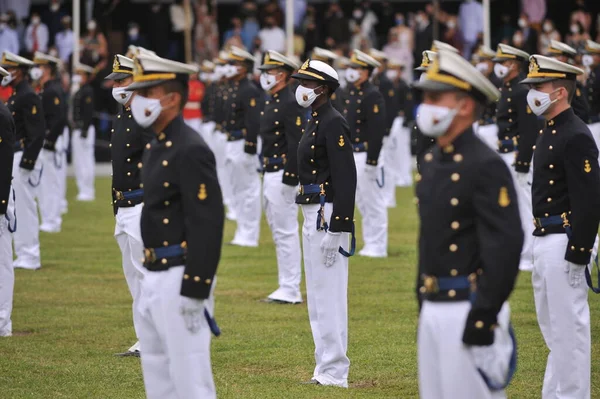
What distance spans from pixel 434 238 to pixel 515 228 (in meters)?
0.43

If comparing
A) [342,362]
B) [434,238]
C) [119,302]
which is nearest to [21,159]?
[119,302]

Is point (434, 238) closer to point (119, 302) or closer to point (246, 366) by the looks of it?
point (246, 366)

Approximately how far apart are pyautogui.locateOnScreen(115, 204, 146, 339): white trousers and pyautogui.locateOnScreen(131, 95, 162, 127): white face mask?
122 inches

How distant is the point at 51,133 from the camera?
17938mm

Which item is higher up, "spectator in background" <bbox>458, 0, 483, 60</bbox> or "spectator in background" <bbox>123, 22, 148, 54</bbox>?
"spectator in background" <bbox>458, 0, 483, 60</bbox>

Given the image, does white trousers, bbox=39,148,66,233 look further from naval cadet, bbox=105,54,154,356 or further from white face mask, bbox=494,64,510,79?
naval cadet, bbox=105,54,154,356

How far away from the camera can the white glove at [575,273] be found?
7.86 meters

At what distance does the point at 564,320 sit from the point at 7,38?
85.1ft

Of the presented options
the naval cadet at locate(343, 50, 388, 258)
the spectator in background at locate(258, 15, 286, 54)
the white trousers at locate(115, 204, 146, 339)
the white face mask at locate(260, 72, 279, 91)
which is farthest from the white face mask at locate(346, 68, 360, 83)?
the spectator in background at locate(258, 15, 286, 54)

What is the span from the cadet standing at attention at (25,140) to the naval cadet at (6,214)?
2634 millimetres

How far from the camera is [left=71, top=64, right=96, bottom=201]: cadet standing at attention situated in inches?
905

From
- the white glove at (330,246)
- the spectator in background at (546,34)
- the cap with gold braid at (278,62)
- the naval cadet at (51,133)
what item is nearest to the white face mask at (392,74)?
the spectator in background at (546,34)

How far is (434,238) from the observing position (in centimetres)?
591

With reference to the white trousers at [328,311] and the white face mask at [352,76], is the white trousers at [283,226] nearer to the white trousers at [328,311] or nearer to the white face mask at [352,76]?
the white face mask at [352,76]
